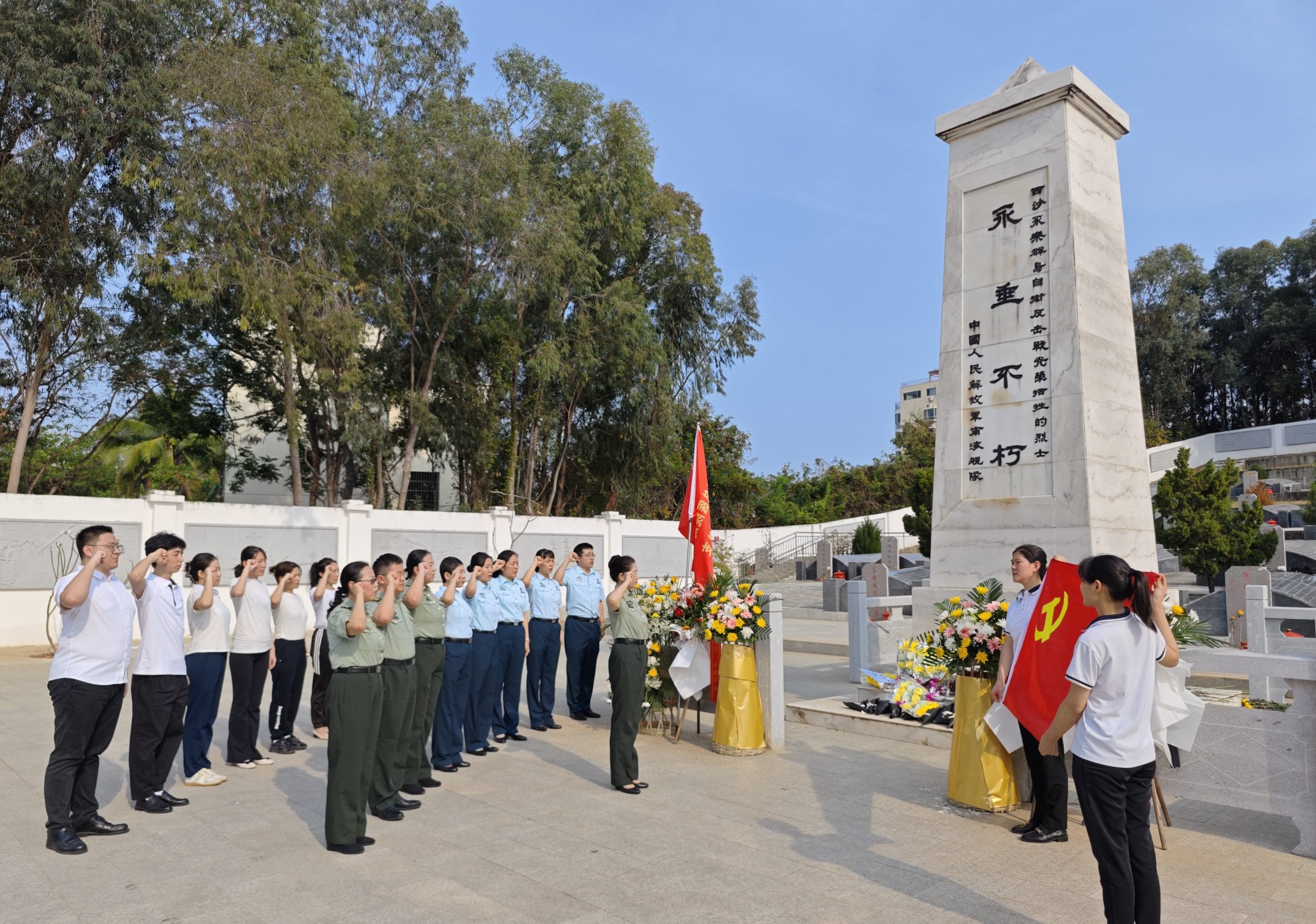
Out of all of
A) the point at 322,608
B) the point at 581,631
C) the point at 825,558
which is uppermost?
the point at 825,558

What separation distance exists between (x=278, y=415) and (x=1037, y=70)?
54.6 feet

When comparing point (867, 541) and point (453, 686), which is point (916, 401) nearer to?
point (867, 541)

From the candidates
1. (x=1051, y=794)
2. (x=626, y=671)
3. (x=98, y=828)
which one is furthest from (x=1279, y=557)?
(x=98, y=828)

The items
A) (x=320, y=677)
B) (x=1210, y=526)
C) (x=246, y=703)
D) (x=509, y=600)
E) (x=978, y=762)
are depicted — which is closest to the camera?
(x=978, y=762)

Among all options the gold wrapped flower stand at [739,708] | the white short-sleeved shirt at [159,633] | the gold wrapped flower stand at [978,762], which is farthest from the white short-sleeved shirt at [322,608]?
the gold wrapped flower stand at [978,762]

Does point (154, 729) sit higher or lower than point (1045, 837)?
higher

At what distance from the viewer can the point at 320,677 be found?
7246mm

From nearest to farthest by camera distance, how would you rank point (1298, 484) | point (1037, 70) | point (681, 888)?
point (681, 888) → point (1037, 70) → point (1298, 484)

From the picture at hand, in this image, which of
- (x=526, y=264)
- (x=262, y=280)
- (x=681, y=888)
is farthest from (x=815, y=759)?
(x=526, y=264)

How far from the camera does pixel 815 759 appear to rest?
6.62 metres

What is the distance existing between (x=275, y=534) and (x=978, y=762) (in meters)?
13.6

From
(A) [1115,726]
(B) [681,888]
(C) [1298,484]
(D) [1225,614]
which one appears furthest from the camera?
(C) [1298,484]

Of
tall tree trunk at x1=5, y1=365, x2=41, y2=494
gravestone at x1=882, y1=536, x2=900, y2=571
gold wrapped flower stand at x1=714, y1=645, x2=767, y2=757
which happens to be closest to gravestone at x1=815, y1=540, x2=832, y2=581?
gravestone at x1=882, y1=536, x2=900, y2=571

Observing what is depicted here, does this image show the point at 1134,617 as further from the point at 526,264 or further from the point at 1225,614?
the point at 526,264
